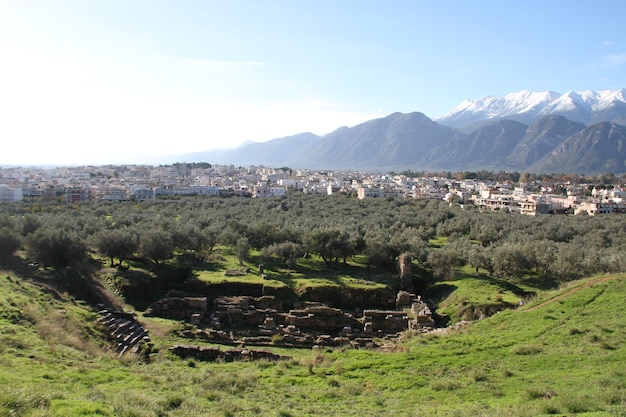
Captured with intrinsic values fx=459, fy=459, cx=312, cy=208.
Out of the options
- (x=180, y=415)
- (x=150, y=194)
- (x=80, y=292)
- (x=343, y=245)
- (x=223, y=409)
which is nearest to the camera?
(x=180, y=415)

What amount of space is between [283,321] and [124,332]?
10.4 m

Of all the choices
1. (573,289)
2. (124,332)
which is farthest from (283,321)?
(573,289)

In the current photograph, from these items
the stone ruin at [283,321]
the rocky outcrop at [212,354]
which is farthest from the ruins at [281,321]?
the rocky outcrop at [212,354]

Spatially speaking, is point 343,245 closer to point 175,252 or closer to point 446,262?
point 446,262

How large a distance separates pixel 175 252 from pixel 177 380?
30.8m

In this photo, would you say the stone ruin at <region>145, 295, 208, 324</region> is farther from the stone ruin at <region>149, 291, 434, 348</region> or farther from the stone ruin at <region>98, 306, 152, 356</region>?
the stone ruin at <region>98, 306, 152, 356</region>

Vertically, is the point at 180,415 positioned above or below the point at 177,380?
above

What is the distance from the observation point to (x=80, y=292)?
31766mm

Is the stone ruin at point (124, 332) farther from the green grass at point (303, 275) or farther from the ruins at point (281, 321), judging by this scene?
the green grass at point (303, 275)

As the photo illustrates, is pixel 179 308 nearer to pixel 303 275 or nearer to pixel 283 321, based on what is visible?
pixel 283 321

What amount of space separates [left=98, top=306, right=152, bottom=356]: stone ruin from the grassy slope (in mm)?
981

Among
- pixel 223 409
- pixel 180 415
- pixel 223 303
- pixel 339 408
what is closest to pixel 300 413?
pixel 339 408

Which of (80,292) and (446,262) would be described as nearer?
(80,292)

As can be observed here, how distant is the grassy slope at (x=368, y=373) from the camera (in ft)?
42.3
